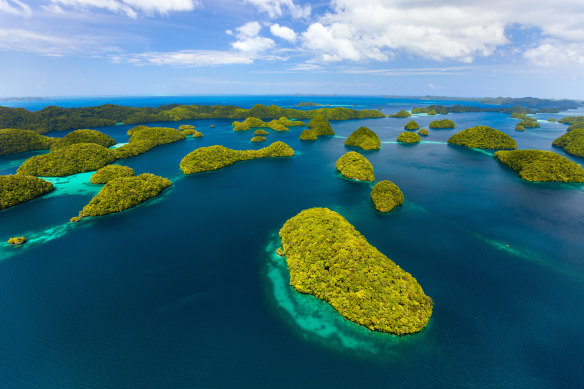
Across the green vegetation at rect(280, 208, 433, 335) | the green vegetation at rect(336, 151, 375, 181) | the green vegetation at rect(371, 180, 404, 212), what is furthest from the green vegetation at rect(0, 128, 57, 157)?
the green vegetation at rect(371, 180, 404, 212)

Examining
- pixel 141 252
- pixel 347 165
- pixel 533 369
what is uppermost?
pixel 347 165

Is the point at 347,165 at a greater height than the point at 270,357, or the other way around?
the point at 347,165

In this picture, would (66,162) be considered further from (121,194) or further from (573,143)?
(573,143)

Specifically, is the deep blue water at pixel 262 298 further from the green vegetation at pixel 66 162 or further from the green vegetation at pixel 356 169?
the green vegetation at pixel 66 162

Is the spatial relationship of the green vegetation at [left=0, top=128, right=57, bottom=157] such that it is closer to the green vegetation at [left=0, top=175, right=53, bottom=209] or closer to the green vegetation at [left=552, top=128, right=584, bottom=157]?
the green vegetation at [left=0, top=175, right=53, bottom=209]

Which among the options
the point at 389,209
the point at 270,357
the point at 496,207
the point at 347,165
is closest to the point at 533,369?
the point at 270,357

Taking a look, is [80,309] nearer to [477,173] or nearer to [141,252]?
[141,252]
